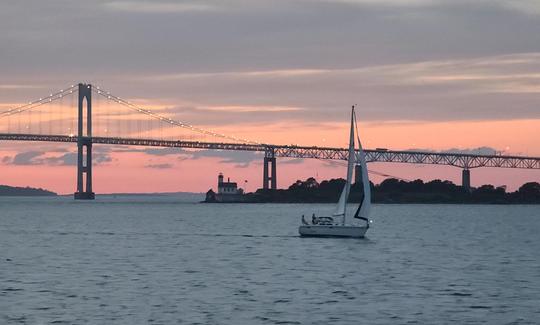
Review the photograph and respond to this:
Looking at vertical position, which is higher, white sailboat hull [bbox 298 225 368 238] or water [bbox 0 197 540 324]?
white sailboat hull [bbox 298 225 368 238]

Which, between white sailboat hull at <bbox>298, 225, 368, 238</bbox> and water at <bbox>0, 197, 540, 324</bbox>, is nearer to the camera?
water at <bbox>0, 197, 540, 324</bbox>

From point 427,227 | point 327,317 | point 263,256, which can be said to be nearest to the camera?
point 327,317

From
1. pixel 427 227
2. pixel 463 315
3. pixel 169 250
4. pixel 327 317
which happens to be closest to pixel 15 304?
pixel 327 317

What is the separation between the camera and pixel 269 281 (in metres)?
43.3

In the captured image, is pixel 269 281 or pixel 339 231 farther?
pixel 339 231

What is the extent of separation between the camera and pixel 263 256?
57562 millimetres

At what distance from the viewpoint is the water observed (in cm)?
3375

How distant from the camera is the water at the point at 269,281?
33.8 m

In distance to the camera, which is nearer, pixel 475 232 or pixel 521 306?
pixel 521 306

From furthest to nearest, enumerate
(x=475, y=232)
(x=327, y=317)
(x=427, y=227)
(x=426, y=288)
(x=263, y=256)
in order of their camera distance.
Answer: (x=427, y=227), (x=475, y=232), (x=263, y=256), (x=426, y=288), (x=327, y=317)

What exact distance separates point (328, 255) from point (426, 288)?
16684 mm

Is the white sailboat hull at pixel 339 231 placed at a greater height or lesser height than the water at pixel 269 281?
greater

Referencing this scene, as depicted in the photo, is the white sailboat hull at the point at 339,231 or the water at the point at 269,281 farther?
the white sailboat hull at the point at 339,231

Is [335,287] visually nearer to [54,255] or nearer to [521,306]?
[521,306]
